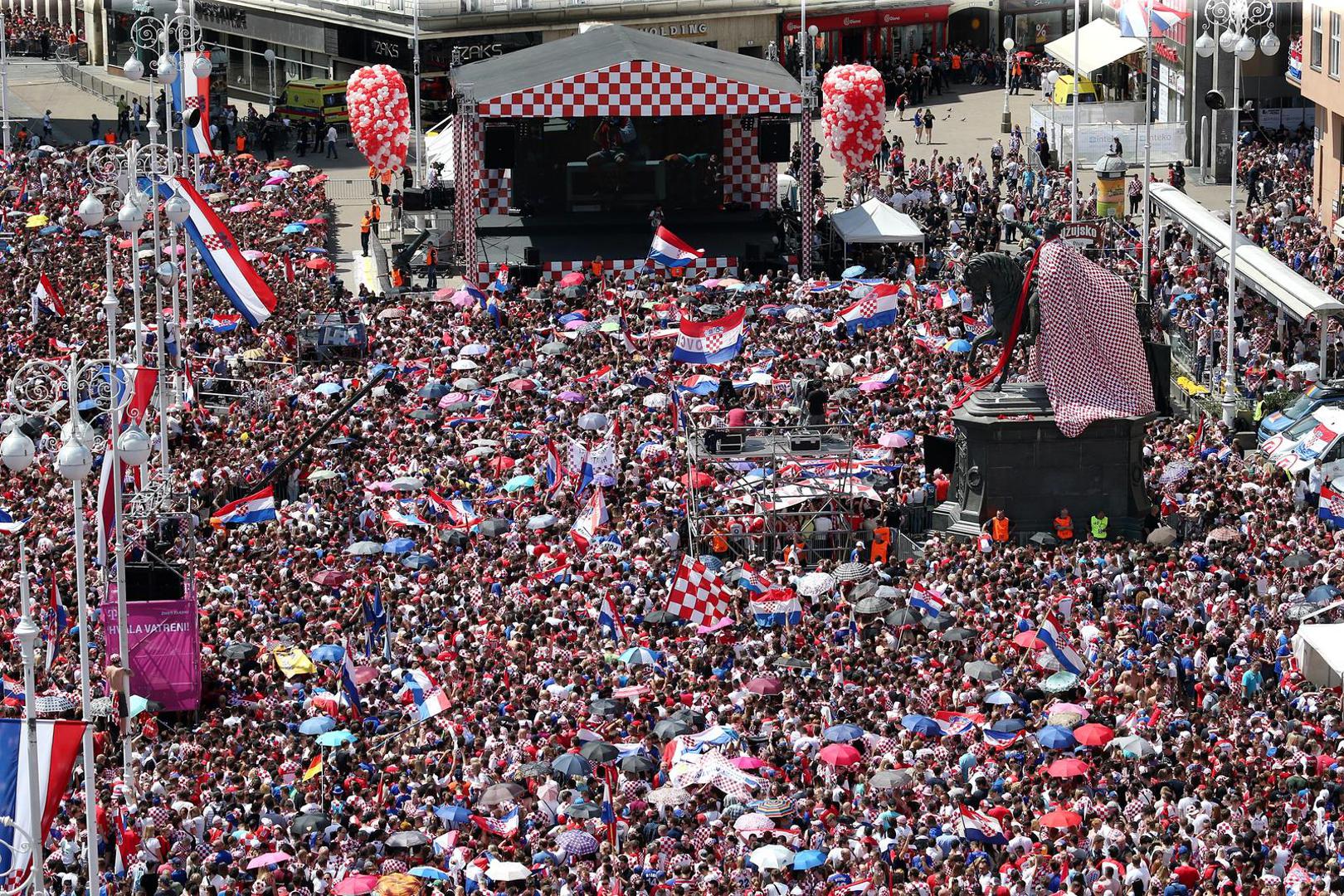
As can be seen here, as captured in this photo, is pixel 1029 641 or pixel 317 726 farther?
pixel 1029 641

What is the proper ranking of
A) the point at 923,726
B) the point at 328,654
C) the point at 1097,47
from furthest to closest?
the point at 1097,47 < the point at 328,654 < the point at 923,726

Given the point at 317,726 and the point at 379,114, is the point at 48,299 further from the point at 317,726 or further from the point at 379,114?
the point at 317,726

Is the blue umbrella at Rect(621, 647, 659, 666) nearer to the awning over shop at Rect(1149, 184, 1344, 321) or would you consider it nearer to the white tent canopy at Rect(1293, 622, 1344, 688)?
the white tent canopy at Rect(1293, 622, 1344, 688)

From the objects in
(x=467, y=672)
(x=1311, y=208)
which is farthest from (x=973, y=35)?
(x=467, y=672)

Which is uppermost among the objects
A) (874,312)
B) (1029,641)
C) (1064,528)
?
(874,312)

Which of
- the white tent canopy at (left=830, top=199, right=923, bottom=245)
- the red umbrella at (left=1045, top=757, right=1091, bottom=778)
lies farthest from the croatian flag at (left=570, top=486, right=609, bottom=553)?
the white tent canopy at (left=830, top=199, right=923, bottom=245)

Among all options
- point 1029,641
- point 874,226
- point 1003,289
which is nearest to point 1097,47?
point 874,226

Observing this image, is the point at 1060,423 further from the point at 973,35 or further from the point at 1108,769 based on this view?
the point at 973,35
